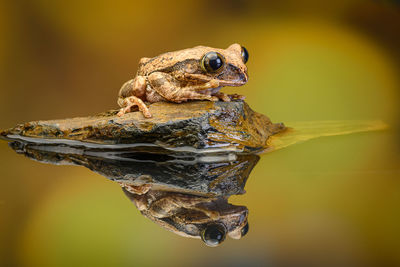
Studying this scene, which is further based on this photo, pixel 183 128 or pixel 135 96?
pixel 135 96

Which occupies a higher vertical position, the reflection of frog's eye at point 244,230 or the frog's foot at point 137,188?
the reflection of frog's eye at point 244,230

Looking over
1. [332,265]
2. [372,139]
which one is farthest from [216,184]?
[372,139]

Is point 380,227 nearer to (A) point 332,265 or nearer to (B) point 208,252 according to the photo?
(A) point 332,265

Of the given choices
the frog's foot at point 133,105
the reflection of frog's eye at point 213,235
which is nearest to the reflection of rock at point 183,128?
the frog's foot at point 133,105

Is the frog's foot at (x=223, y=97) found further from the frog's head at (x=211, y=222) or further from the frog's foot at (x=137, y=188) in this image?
the frog's head at (x=211, y=222)

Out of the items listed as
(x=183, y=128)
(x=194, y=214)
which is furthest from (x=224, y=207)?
(x=183, y=128)

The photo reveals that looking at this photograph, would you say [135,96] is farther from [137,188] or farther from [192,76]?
[137,188]
